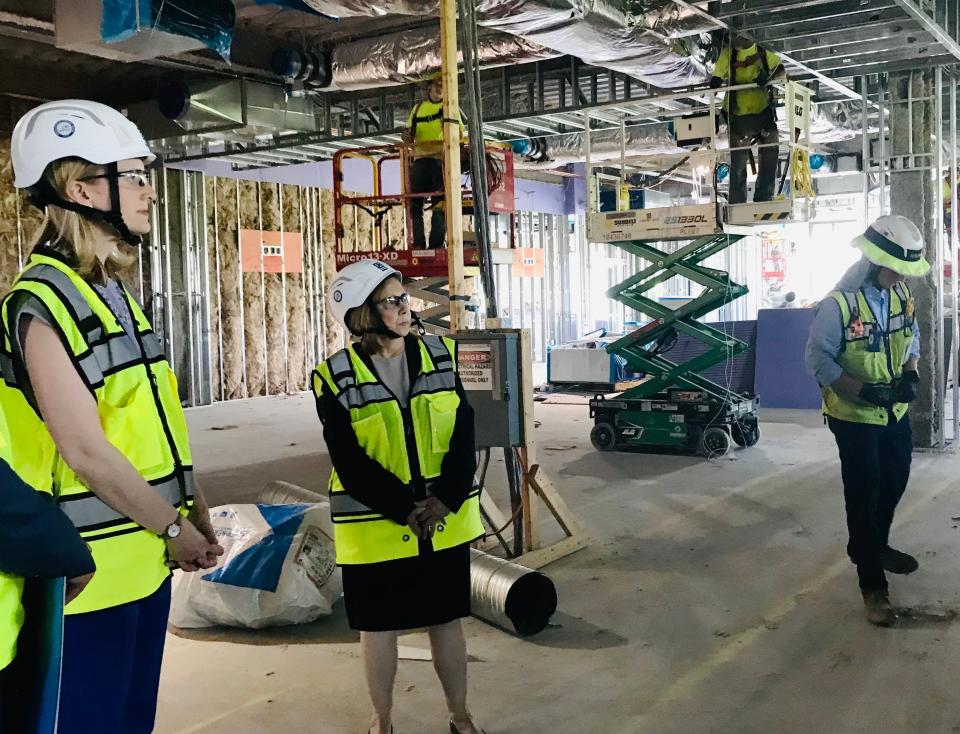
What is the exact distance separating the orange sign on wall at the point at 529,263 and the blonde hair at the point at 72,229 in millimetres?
17389

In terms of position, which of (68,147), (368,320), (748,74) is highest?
(748,74)

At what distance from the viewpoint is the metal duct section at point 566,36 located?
6922mm

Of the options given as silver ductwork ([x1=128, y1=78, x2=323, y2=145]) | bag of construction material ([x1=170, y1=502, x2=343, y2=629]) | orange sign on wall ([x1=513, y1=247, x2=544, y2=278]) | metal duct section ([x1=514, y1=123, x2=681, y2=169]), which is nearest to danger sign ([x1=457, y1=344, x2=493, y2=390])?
bag of construction material ([x1=170, y1=502, x2=343, y2=629])

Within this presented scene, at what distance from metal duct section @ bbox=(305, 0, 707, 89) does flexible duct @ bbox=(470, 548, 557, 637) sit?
421 centimetres

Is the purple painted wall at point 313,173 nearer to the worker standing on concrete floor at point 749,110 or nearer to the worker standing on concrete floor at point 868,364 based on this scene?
the worker standing on concrete floor at point 749,110

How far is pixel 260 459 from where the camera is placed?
916 centimetres

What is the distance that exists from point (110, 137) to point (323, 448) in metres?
7.95

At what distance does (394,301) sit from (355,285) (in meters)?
0.13

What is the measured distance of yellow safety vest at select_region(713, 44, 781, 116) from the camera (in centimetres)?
830

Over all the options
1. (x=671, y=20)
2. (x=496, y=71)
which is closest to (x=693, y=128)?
(x=671, y=20)

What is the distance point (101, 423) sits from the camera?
1.87 metres

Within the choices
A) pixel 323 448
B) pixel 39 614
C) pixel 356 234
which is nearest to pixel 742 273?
pixel 356 234

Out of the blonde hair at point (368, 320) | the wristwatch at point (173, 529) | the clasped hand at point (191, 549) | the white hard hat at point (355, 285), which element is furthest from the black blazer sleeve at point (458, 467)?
the wristwatch at point (173, 529)

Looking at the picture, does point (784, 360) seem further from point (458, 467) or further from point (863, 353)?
point (458, 467)
